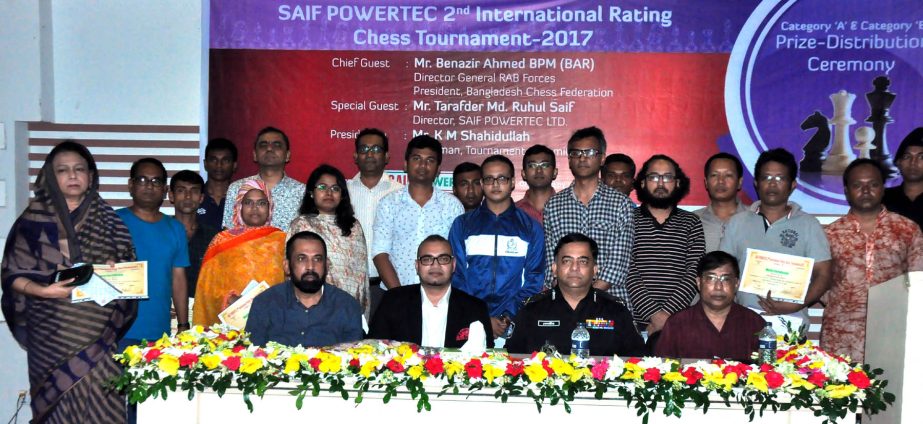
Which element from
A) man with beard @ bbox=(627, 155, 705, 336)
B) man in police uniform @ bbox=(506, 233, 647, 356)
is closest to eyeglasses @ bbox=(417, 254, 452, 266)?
man in police uniform @ bbox=(506, 233, 647, 356)

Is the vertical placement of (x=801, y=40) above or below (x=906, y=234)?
above

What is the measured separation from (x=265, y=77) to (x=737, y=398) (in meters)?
4.51

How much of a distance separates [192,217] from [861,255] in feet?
14.0

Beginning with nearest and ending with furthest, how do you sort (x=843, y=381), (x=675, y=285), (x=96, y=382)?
A: (x=843, y=381), (x=96, y=382), (x=675, y=285)

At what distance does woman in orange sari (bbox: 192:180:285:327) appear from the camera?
19.2ft

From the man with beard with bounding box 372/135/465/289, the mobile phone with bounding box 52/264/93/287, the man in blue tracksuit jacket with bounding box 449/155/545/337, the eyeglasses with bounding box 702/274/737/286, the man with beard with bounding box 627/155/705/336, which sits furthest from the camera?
the man with beard with bounding box 372/135/465/289

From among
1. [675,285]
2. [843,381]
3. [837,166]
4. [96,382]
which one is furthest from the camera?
[837,166]

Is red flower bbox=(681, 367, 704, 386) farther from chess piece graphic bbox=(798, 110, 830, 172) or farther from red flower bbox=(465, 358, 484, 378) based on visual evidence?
chess piece graphic bbox=(798, 110, 830, 172)

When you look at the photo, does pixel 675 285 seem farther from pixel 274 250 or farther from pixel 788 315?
pixel 274 250

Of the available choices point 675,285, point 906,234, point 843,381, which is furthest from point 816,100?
point 843,381

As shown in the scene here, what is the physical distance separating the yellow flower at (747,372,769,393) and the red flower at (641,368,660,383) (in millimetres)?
376

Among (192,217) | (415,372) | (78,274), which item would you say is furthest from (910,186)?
(78,274)

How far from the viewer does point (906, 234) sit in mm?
6016

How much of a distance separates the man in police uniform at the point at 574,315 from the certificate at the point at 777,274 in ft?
2.33
